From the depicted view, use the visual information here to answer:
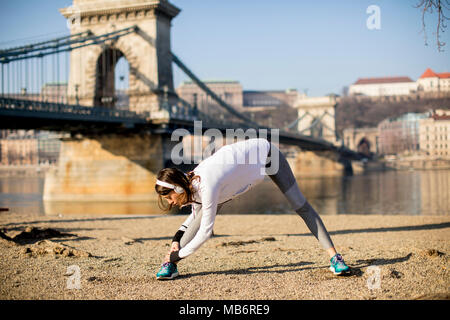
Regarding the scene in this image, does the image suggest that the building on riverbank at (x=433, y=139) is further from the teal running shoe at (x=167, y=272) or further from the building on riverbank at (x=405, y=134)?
the teal running shoe at (x=167, y=272)

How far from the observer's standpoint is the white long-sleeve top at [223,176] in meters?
3.26

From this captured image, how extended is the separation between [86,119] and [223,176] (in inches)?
733

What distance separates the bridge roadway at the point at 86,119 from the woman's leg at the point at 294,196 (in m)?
15.5

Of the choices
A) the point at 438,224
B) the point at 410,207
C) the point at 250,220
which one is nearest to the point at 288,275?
the point at 438,224

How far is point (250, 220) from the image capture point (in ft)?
37.4

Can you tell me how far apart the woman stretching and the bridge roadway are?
1528 centimetres

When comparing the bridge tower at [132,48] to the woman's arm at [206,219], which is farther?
the bridge tower at [132,48]

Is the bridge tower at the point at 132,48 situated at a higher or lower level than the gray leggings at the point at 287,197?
higher

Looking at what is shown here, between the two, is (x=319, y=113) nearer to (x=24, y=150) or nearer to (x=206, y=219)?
(x=24, y=150)

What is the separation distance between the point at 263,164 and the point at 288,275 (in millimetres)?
917

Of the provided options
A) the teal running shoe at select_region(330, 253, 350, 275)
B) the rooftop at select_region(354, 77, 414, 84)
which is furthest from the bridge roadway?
the rooftop at select_region(354, 77, 414, 84)

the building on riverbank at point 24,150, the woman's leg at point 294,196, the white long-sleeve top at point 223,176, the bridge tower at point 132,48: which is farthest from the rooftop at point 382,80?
the white long-sleeve top at point 223,176

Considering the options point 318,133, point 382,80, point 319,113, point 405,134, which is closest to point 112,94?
point 405,134

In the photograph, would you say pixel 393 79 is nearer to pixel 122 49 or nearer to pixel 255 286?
pixel 122 49
